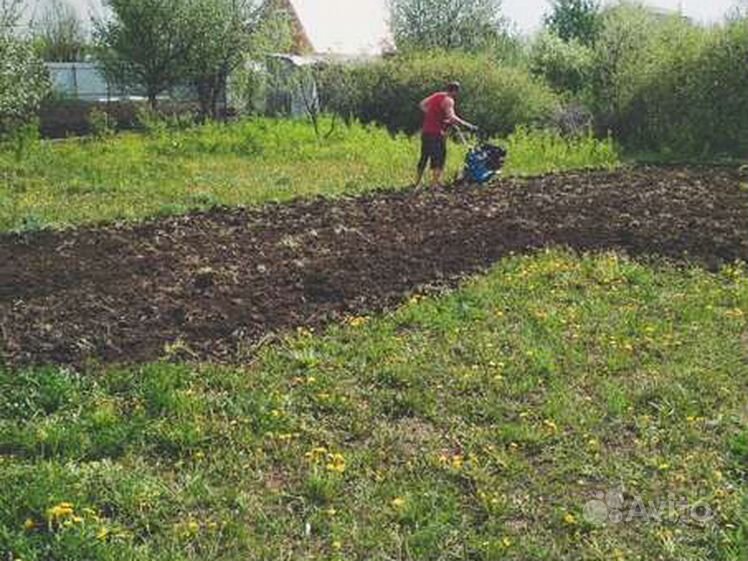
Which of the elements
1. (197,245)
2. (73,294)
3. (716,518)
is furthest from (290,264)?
(716,518)

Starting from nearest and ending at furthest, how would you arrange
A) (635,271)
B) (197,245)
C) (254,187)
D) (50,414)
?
(50,414), (635,271), (197,245), (254,187)

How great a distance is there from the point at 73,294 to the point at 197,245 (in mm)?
2055

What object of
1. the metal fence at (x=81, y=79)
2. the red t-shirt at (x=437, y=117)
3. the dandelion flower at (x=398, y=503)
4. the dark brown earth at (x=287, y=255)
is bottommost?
the dandelion flower at (x=398, y=503)

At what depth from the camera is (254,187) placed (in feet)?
47.8

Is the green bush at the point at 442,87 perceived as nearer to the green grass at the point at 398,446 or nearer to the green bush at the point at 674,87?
the green bush at the point at 674,87

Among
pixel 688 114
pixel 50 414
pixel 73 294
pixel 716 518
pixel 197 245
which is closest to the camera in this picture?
pixel 716 518

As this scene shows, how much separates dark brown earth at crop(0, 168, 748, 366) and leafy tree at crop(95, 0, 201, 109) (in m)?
14.3

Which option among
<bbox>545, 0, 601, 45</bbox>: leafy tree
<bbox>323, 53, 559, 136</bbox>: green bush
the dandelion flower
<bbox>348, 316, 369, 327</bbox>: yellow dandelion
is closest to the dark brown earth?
<bbox>348, 316, 369, 327</bbox>: yellow dandelion

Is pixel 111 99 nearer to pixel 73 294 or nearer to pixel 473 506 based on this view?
pixel 73 294

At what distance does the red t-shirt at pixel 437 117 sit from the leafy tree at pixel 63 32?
26523mm

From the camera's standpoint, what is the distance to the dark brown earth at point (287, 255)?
22.3ft

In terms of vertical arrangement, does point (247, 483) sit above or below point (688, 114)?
below

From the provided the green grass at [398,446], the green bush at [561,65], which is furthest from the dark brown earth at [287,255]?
the green bush at [561,65]

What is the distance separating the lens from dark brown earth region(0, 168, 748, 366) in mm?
6805
